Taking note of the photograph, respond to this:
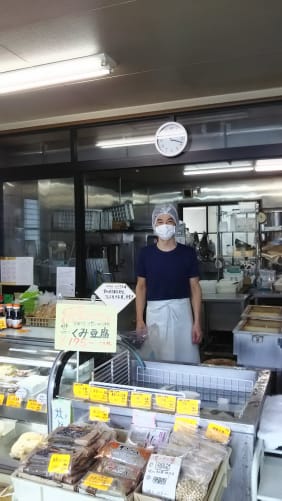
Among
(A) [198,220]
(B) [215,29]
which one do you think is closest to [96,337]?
(B) [215,29]

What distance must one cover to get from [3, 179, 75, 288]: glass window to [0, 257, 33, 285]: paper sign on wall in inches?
2.3

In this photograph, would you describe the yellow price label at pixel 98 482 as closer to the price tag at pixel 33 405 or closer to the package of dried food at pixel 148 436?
the package of dried food at pixel 148 436

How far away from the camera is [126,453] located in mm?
1223

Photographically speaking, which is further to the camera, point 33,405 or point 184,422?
point 33,405

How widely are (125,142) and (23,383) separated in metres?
2.60

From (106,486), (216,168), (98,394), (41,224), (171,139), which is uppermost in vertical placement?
(216,168)

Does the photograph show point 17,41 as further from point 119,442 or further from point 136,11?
point 119,442

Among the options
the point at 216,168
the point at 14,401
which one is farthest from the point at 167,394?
the point at 216,168

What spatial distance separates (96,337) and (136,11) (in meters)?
1.74

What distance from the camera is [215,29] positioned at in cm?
242

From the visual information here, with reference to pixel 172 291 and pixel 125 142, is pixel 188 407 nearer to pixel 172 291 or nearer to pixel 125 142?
pixel 172 291

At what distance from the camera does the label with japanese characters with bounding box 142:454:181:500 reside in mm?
1068

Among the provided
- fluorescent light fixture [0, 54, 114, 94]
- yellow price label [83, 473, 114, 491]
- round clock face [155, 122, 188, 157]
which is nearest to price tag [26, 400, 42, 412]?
yellow price label [83, 473, 114, 491]

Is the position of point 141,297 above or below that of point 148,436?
above
